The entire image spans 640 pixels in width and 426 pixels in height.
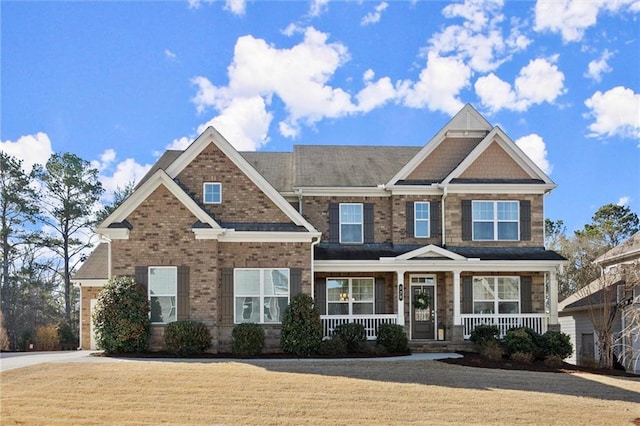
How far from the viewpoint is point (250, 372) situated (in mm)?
16969

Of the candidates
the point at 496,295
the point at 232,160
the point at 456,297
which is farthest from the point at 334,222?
the point at 496,295

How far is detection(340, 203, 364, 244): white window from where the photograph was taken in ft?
82.7

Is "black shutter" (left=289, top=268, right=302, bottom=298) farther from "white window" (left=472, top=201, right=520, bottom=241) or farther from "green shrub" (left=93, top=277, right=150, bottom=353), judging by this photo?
"white window" (left=472, top=201, right=520, bottom=241)

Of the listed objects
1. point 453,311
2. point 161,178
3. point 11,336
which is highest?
point 161,178

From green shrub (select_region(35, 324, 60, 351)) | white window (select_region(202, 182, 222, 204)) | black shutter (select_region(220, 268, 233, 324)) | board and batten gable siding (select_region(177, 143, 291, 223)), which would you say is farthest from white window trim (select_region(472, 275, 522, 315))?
green shrub (select_region(35, 324, 60, 351))

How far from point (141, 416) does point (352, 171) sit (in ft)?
48.6

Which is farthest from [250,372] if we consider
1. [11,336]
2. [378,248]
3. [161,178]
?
[11,336]

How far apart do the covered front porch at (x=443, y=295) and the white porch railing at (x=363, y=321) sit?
0.06m

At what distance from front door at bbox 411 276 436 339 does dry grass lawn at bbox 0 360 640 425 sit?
19.4 ft

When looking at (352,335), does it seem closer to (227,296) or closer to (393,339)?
(393,339)

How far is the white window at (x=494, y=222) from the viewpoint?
2478cm

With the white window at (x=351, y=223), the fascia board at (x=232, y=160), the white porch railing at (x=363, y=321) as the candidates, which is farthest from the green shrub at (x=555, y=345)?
the fascia board at (x=232, y=160)

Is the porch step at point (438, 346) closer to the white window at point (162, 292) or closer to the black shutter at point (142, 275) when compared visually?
the white window at point (162, 292)

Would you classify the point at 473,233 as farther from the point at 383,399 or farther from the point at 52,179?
the point at 52,179
